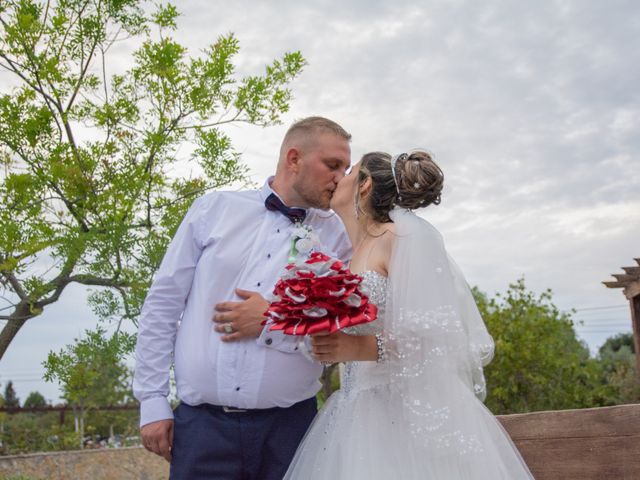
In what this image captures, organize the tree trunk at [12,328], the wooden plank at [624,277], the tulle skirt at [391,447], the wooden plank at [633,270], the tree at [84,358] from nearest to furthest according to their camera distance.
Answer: the tulle skirt at [391,447] < the tree at [84,358] < the tree trunk at [12,328] < the wooden plank at [633,270] < the wooden plank at [624,277]

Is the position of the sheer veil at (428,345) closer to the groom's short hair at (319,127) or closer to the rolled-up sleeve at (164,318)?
the groom's short hair at (319,127)

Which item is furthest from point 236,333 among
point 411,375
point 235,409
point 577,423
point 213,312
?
point 577,423

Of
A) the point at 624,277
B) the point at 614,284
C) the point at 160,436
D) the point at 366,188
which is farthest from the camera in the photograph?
the point at 614,284

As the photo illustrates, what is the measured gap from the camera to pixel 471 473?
9.03 feet

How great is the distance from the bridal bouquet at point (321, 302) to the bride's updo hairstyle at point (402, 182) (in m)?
0.56

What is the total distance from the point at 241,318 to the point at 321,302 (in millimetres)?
761

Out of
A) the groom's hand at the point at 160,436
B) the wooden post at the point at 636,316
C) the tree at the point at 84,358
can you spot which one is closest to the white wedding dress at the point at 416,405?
the groom's hand at the point at 160,436

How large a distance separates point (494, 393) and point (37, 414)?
12.4 m

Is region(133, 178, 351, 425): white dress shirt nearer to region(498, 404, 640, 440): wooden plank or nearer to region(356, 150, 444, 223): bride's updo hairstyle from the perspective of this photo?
region(356, 150, 444, 223): bride's updo hairstyle

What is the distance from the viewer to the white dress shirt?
10.9 feet

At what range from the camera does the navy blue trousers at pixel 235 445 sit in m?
3.29

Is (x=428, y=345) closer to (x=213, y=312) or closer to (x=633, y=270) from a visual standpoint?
(x=213, y=312)

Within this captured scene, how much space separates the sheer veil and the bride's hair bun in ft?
0.60

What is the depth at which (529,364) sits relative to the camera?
16094 millimetres
